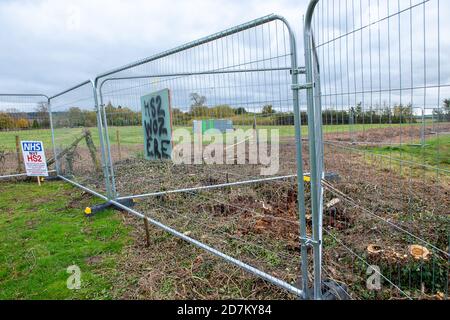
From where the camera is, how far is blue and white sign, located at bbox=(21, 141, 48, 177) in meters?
6.82

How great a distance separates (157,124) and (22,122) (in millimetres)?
6231

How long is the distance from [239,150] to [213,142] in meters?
0.80

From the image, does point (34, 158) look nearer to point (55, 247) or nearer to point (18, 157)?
point (18, 157)

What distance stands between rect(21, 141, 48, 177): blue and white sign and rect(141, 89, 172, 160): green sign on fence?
416 centimetres

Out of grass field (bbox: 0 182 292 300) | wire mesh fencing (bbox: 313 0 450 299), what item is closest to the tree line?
wire mesh fencing (bbox: 313 0 450 299)

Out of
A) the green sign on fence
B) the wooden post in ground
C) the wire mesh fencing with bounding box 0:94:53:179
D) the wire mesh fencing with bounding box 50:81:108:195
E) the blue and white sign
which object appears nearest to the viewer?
the green sign on fence

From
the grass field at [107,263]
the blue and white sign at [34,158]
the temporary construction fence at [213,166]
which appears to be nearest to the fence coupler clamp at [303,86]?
Result: the temporary construction fence at [213,166]

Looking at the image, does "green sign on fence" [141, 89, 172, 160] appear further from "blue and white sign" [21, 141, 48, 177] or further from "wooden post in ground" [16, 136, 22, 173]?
"wooden post in ground" [16, 136, 22, 173]

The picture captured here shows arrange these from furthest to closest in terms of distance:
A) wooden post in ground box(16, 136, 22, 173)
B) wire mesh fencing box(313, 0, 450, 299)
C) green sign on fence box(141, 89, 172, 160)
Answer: wooden post in ground box(16, 136, 22, 173) → green sign on fence box(141, 89, 172, 160) → wire mesh fencing box(313, 0, 450, 299)

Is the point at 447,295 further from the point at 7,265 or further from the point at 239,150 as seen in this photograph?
the point at 7,265

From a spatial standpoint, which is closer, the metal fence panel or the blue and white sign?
the metal fence panel

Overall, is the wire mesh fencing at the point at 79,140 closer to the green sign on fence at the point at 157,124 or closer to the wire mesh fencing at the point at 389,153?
the green sign on fence at the point at 157,124
